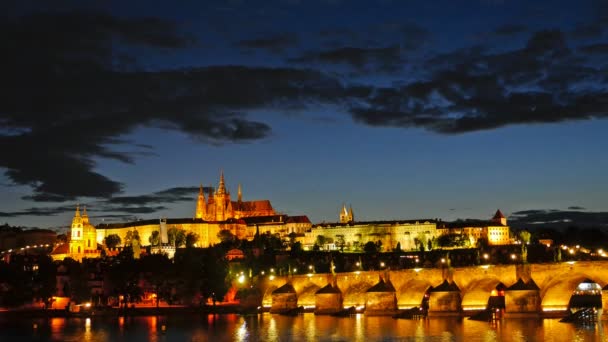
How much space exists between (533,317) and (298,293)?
30.1 metres

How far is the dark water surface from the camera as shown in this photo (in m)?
56.8

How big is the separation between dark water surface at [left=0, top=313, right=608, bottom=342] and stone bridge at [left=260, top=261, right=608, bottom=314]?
197cm

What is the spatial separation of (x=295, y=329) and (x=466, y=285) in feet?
45.6

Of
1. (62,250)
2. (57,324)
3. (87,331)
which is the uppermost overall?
(62,250)

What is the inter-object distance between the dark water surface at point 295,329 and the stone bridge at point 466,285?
1.97 meters

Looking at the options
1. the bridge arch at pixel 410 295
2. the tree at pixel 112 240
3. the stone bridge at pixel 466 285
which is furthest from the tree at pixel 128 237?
the bridge arch at pixel 410 295

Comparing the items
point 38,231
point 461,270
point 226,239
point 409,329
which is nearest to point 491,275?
point 461,270

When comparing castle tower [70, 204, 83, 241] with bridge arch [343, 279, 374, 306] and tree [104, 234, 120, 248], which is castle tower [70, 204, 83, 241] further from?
bridge arch [343, 279, 374, 306]

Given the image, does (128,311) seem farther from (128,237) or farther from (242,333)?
(128,237)

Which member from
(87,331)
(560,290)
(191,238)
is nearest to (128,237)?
(191,238)

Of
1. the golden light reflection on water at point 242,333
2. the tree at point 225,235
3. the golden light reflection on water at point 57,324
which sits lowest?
the golden light reflection on water at point 242,333

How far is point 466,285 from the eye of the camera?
227 feet

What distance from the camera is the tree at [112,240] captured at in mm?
187250

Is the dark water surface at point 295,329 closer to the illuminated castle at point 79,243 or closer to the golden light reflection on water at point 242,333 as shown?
the golden light reflection on water at point 242,333
